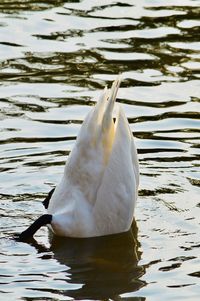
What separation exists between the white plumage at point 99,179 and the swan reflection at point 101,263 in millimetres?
110

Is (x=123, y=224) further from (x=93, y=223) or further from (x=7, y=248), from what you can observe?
(x=7, y=248)

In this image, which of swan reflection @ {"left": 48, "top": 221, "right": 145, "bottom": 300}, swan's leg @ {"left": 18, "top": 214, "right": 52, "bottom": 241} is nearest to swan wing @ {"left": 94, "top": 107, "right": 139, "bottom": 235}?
swan reflection @ {"left": 48, "top": 221, "right": 145, "bottom": 300}

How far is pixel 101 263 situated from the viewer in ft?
27.5

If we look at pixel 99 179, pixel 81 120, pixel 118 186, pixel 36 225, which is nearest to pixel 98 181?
pixel 99 179

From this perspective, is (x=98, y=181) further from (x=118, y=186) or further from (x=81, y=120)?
(x=81, y=120)

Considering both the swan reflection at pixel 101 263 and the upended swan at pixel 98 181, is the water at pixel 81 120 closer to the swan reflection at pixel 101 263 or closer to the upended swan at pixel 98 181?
the swan reflection at pixel 101 263

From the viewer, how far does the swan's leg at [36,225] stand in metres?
8.61

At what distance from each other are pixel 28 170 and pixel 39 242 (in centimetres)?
128

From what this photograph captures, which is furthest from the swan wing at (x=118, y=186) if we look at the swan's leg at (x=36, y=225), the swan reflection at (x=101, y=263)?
the swan's leg at (x=36, y=225)

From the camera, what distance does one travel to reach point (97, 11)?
1464 cm

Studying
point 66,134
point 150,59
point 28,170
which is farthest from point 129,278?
point 150,59

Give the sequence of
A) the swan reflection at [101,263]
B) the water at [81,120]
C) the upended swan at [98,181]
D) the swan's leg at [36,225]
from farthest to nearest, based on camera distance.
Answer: the swan's leg at [36,225] < the upended swan at [98,181] < the water at [81,120] < the swan reflection at [101,263]

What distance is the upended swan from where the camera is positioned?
8.51 m

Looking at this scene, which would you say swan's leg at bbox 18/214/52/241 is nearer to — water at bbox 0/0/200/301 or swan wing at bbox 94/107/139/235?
water at bbox 0/0/200/301
